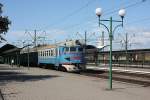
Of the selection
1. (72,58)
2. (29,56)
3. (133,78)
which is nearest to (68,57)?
(72,58)

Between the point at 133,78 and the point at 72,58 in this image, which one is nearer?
the point at 133,78

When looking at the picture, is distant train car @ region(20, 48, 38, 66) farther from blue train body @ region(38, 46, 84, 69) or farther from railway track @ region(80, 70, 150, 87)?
railway track @ region(80, 70, 150, 87)

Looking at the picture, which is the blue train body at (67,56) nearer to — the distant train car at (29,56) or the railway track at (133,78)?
the railway track at (133,78)

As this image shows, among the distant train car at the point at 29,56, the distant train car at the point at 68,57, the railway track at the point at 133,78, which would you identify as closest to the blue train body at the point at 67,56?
the distant train car at the point at 68,57

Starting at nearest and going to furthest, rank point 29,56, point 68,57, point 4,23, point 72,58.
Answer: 1. point 4,23
2. point 72,58
3. point 68,57
4. point 29,56

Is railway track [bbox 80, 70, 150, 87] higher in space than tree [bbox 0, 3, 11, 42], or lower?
lower

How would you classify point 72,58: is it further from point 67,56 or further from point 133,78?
point 133,78

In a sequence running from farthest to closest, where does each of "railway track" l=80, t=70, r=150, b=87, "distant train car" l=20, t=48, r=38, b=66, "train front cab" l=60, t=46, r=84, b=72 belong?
"distant train car" l=20, t=48, r=38, b=66
"train front cab" l=60, t=46, r=84, b=72
"railway track" l=80, t=70, r=150, b=87

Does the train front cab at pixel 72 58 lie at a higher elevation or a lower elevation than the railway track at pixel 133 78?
higher

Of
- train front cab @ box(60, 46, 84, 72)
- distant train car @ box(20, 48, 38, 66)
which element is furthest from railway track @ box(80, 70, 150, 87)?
distant train car @ box(20, 48, 38, 66)

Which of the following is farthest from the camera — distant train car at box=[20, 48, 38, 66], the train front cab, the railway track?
distant train car at box=[20, 48, 38, 66]

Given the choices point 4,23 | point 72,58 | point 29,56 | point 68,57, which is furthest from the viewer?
point 29,56

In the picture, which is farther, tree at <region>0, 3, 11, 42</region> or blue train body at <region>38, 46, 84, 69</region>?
blue train body at <region>38, 46, 84, 69</region>

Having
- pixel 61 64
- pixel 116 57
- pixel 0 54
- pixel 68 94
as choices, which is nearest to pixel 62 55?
pixel 61 64
